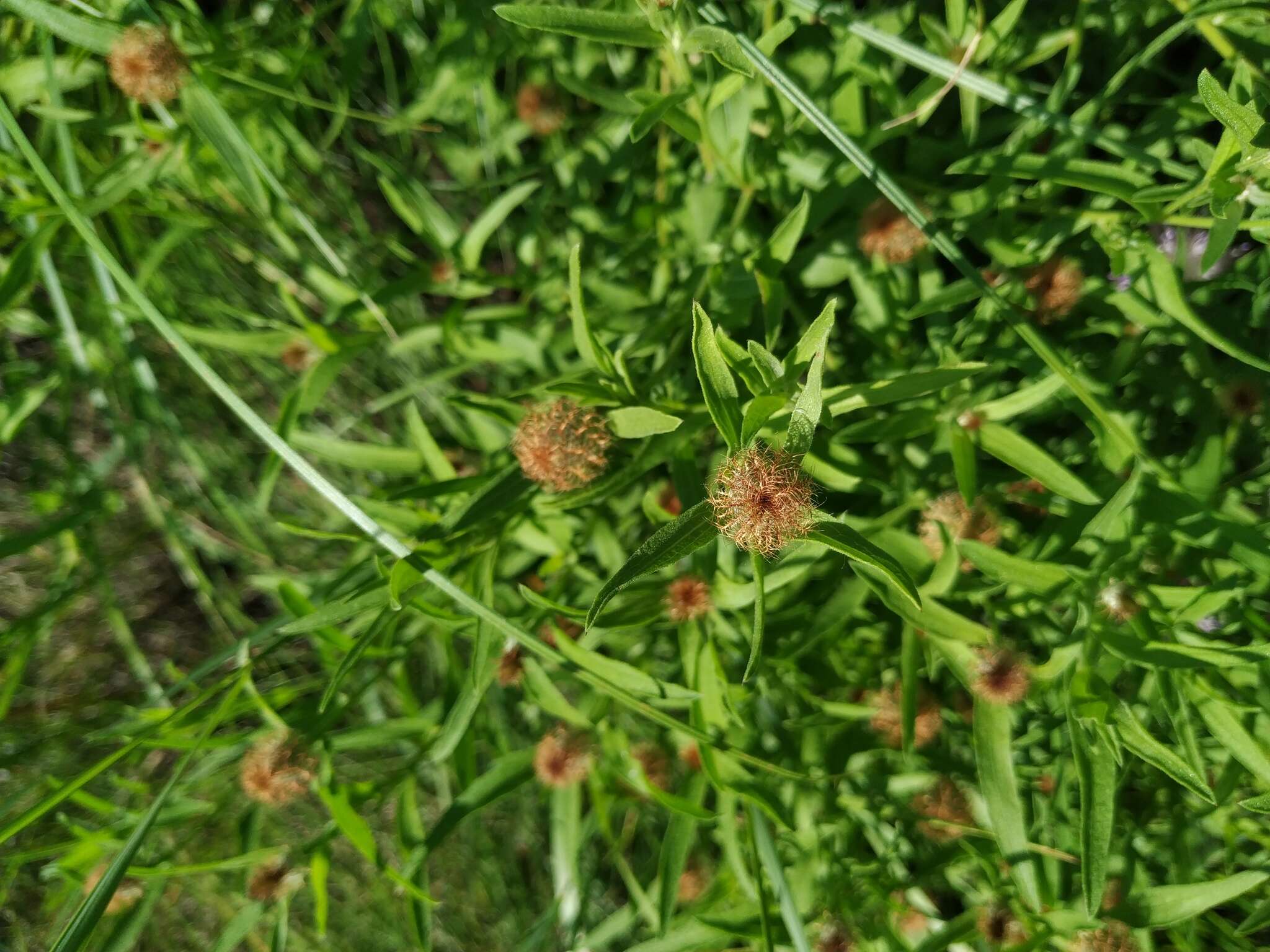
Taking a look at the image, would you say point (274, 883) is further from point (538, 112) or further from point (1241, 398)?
point (1241, 398)

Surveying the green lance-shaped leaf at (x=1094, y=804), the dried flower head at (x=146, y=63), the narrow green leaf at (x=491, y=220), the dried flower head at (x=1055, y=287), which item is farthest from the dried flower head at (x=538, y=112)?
the green lance-shaped leaf at (x=1094, y=804)

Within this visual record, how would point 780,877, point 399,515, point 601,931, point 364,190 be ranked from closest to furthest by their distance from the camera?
point 780,877
point 399,515
point 601,931
point 364,190

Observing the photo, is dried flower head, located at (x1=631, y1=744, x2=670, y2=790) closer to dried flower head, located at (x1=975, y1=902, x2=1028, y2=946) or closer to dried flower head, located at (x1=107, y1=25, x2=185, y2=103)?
dried flower head, located at (x1=975, y1=902, x2=1028, y2=946)

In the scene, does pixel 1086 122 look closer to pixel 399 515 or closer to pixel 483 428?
pixel 483 428

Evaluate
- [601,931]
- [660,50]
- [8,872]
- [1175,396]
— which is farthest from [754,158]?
[8,872]

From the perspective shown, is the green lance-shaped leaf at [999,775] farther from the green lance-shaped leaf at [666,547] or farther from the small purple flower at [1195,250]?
the small purple flower at [1195,250]

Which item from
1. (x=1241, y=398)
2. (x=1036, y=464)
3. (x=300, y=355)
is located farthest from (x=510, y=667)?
(x=1241, y=398)

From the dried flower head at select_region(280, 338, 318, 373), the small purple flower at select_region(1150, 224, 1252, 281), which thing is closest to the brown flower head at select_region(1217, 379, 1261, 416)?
the small purple flower at select_region(1150, 224, 1252, 281)
